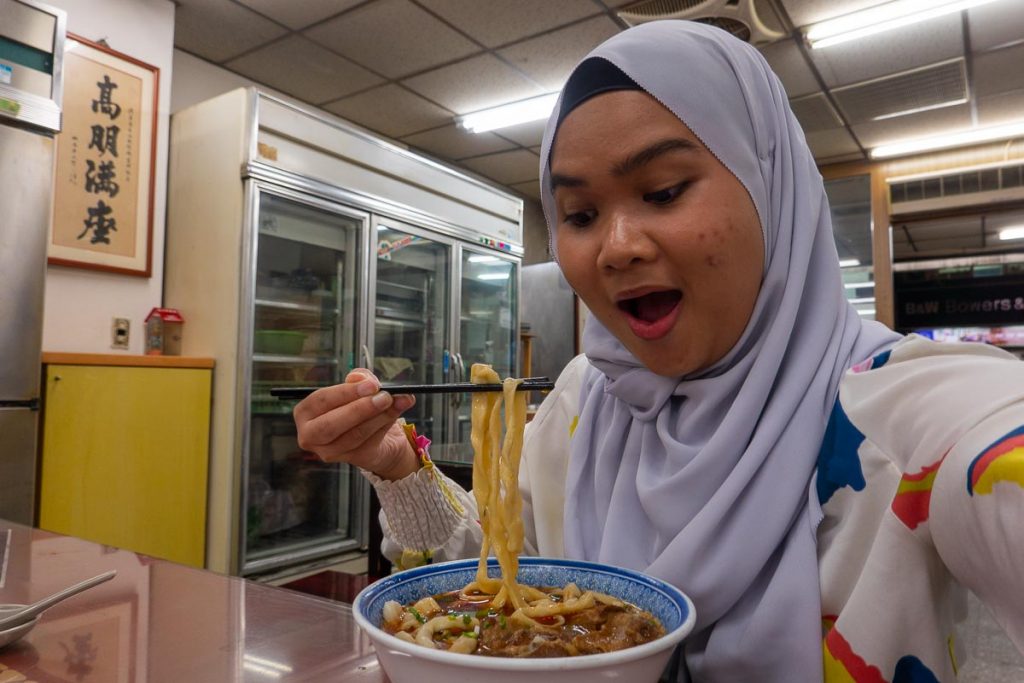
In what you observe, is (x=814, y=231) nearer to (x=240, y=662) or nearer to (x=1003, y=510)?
(x=1003, y=510)

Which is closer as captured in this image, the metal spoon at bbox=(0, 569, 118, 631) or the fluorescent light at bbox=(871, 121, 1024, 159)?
the metal spoon at bbox=(0, 569, 118, 631)

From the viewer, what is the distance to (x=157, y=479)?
3.36 meters

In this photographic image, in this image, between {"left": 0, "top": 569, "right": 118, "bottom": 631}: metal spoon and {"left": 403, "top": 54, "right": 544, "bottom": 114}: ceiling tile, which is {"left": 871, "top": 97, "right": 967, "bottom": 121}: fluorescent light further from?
{"left": 0, "top": 569, "right": 118, "bottom": 631}: metal spoon

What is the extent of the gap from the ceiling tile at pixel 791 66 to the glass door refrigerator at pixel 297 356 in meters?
2.89

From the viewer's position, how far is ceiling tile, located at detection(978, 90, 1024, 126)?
17.1 feet

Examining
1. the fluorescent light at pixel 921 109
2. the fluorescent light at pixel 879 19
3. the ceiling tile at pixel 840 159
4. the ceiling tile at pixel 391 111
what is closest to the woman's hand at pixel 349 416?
the fluorescent light at pixel 879 19

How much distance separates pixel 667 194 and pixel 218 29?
423 cm

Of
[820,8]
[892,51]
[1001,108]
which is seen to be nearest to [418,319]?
[820,8]

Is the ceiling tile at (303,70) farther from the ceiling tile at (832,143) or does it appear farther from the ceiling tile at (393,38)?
the ceiling tile at (832,143)

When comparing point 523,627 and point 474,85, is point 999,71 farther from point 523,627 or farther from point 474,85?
point 523,627

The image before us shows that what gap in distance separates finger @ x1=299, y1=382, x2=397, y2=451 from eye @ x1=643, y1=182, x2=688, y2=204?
0.47 m

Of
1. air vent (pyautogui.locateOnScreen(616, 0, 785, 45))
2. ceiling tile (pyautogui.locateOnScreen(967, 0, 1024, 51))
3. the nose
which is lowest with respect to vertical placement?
the nose

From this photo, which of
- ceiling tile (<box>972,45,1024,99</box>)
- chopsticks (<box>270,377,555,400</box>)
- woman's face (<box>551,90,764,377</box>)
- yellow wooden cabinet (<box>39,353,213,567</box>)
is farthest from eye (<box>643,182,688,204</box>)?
ceiling tile (<box>972,45,1024,99</box>)

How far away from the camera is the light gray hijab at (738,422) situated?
0.84 meters
